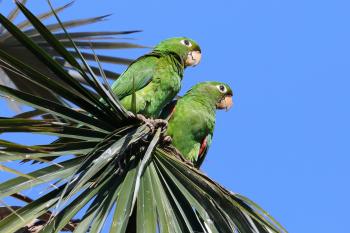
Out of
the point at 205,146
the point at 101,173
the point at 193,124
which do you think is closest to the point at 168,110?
the point at 193,124

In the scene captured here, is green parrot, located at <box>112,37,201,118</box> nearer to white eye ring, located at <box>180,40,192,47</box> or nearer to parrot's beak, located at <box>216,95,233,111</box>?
white eye ring, located at <box>180,40,192,47</box>

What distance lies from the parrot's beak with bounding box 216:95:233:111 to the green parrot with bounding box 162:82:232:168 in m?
0.21

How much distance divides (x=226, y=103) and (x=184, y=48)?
879 millimetres

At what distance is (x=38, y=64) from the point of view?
17.6 feet

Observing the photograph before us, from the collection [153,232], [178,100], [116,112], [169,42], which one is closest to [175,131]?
[178,100]

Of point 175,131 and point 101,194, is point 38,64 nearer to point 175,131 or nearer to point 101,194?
point 175,131

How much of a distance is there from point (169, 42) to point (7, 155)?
13.0 ft

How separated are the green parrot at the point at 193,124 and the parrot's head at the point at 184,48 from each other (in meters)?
0.35

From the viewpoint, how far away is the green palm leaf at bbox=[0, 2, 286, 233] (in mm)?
3324

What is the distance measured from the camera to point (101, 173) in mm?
3650

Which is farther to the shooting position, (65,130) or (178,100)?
(178,100)

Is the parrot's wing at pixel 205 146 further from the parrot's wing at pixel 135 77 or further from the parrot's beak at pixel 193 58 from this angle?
the parrot's wing at pixel 135 77

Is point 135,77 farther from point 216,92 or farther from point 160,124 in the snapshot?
point 160,124

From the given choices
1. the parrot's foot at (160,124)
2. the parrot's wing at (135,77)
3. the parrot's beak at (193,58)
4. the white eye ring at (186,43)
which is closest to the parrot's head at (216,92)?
the parrot's beak at (193,58)
